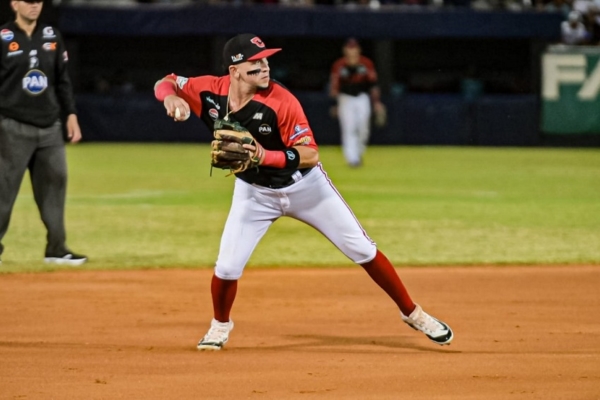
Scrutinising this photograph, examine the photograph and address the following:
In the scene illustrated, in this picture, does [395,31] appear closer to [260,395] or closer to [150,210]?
[150,210]

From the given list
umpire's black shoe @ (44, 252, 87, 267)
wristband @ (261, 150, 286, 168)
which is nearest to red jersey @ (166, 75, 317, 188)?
wristband @ (261, 150, 286, 168)

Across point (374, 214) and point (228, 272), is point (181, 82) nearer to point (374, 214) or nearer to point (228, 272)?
point (228, 272)

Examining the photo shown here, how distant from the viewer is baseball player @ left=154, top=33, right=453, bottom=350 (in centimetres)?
680

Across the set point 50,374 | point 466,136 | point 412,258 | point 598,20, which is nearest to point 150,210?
point 412,258

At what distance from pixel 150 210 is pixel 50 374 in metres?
9.17

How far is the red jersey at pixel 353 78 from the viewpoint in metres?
21.2

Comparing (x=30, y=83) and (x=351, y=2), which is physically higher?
(x=30, y=83)

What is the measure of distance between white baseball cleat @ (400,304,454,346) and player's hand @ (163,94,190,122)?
6.27ft

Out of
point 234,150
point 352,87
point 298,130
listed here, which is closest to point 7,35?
point 298,130

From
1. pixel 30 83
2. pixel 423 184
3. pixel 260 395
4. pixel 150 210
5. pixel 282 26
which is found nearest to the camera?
pixel 260 395

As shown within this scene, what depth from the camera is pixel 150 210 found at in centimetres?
1557

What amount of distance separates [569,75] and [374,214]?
14.3m

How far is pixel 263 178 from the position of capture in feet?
22.8

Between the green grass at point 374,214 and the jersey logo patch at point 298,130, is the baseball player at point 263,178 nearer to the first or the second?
the jersey logo patch at point 298,130
